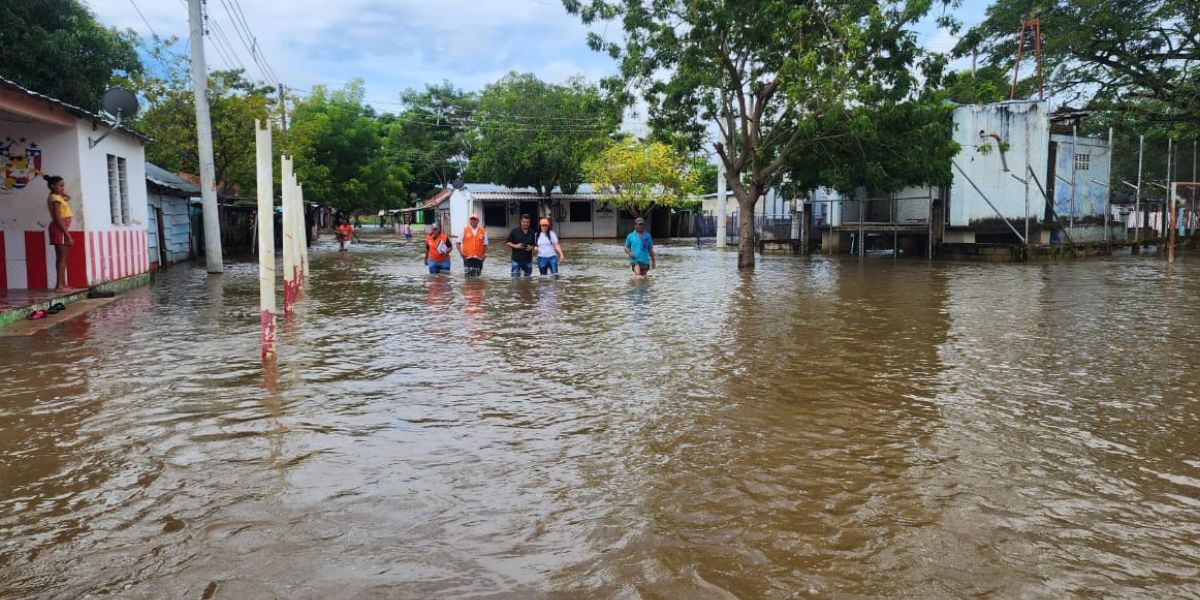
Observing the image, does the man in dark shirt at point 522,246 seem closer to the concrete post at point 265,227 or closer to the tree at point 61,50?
the concrete post at point 265,227

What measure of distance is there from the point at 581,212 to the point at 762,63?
1193 inches

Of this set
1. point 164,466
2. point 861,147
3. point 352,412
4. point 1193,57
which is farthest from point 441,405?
point 1193,57

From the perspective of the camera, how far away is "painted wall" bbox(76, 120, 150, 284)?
13.7 m

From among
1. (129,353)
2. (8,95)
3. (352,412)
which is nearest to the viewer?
(352,412)

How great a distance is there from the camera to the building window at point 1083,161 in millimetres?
28250

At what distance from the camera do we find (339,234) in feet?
116

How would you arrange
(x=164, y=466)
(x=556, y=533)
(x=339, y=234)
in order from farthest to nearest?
(x=339, y=234), (x=164, y=466), (x=556, y=533)

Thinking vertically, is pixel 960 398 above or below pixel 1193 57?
below

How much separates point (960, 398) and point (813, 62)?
13.3 meters

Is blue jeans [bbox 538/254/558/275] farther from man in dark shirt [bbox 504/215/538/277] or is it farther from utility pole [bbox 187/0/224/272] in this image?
utility pole [bbox 187/0/224/272]

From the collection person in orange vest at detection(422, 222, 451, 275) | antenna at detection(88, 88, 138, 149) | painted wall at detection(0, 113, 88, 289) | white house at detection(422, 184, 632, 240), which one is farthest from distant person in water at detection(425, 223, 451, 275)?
white house at detection(422, 184, 632, 240)

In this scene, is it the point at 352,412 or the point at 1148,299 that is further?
the point at 1148,299

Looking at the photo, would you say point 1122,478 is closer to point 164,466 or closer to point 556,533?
point 556,533

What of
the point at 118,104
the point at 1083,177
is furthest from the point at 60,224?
the point at 1083,177
